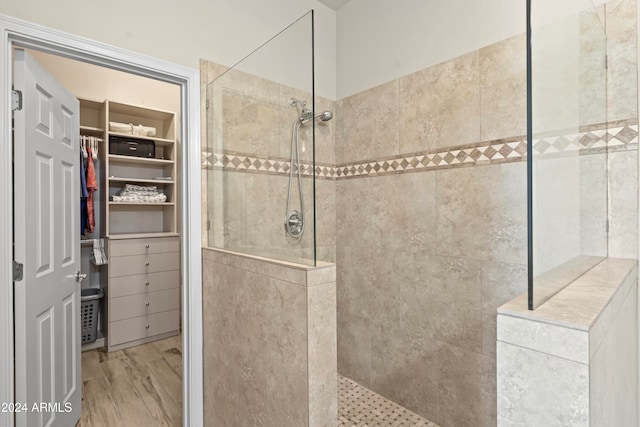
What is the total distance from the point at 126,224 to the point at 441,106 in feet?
10.8

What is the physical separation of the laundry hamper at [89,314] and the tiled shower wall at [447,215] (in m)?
2.47

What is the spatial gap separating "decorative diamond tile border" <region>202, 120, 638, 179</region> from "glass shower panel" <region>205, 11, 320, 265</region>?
1 centimetres

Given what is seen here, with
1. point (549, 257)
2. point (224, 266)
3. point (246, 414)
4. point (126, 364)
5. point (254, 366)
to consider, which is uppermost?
point (549, 257)

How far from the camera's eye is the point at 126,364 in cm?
287

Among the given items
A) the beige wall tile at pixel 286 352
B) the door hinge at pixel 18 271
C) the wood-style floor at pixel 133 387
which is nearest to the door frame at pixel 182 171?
the door hinge at pixel 18 271

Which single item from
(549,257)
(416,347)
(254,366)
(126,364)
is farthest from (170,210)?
(549,257)

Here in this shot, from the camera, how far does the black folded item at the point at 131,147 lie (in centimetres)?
322

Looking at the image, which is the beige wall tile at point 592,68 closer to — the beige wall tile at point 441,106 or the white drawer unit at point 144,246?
the beige wall tile at point 441,106

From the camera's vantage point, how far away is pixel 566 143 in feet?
3.01

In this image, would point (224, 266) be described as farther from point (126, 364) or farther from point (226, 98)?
point (126, 364)

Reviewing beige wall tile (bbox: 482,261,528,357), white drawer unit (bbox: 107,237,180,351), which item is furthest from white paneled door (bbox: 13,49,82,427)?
beige wall tile (bbox: 482,261,528,357)

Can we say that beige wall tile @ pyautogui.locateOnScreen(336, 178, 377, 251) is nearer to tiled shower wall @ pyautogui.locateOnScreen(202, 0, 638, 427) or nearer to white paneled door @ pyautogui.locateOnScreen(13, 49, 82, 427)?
tiled shower wall @ pyautogui.locateOnScreen(202, 0, 638, 427)

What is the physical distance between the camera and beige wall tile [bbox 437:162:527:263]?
63.2 inches

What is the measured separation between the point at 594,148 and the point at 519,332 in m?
0.99
